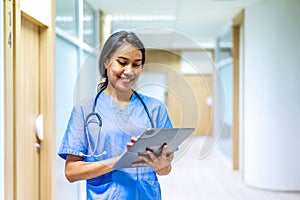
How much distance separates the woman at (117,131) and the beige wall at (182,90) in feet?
0.10

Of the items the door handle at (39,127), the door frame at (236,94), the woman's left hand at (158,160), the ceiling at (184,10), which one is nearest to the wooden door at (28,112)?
the door handle at (39,127)

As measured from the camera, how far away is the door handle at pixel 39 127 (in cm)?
229

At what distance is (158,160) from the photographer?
2.75 feet

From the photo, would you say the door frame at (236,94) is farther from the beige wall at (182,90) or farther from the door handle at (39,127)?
the beige wall at (182,90)

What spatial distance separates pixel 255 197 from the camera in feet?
11.4

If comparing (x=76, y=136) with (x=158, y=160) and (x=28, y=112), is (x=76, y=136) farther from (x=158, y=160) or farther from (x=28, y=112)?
(x=28, y=112)

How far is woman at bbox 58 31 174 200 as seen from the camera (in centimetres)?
85

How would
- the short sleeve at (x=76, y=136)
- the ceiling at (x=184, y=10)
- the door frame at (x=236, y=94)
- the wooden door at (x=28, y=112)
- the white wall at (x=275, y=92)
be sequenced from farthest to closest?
the door frame at (x=236, y=94), the ceiling at (x=184, y=10), the white wall at (x=275, y=92), the wooden door at (x=28, y=112), the short sleeve at (x=76, y=136)

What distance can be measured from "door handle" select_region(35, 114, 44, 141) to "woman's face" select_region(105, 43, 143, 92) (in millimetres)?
1513

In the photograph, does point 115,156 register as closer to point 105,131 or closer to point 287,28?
point 105,131

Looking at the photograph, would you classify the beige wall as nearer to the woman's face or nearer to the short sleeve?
the woman's face

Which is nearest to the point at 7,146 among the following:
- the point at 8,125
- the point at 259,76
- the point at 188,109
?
the point at 8,125

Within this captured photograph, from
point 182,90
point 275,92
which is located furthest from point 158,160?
point 275,92

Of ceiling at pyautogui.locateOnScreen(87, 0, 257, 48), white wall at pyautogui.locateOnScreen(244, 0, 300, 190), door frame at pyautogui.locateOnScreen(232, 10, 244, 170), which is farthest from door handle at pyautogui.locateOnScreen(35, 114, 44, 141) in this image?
door frame at pyautogui.locateOnScreen(232, 10, 244, 170)
